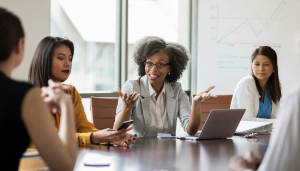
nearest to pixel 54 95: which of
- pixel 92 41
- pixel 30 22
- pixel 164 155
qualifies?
pixel 164 155

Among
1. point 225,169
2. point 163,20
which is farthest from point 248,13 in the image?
point 225,169

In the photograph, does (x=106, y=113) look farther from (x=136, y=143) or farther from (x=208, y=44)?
(x=208, y=44)

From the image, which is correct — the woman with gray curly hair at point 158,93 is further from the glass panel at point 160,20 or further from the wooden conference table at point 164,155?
the glass panel at point 160,20

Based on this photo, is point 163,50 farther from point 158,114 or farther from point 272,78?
point 272,78

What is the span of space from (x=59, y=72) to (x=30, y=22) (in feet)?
5.22

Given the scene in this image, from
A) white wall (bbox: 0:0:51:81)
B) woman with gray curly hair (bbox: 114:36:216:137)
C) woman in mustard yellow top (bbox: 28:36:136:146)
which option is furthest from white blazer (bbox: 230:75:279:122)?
white wall (bbox: 0:0:51:81)

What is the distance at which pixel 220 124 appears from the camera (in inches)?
78.8

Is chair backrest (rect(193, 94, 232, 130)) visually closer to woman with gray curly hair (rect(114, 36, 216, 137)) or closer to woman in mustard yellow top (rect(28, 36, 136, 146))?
woman with gray curly hair (rect(114, 36, 216, 137))

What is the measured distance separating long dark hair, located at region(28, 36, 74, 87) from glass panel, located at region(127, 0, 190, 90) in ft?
8.27

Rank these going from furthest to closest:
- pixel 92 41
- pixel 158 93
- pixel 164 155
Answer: pixel 92 41, pixel 158 93, pixel 164 155

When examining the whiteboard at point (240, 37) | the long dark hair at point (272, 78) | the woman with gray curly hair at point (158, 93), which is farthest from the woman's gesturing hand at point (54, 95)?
the whiteboard at point (240, 37)

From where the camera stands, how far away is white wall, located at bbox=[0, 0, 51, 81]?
3096mm

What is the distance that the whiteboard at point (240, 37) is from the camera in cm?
433

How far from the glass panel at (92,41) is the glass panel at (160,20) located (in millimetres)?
301
